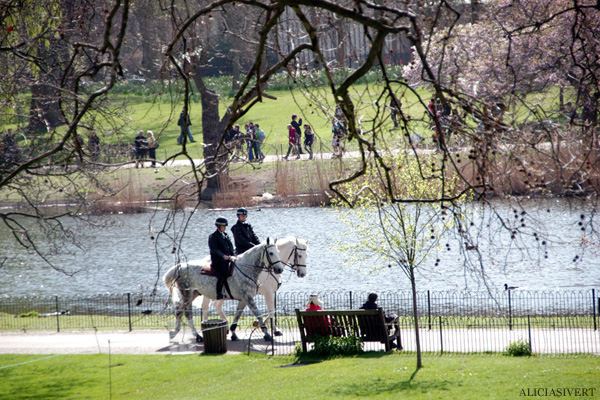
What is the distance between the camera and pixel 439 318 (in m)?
16.4

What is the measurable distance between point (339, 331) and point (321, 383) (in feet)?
9.31

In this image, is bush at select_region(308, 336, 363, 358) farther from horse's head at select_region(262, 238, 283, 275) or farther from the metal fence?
horse's head at select_region(262, 238, 283, 275)

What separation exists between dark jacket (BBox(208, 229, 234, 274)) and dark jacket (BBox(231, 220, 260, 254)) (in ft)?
3.14

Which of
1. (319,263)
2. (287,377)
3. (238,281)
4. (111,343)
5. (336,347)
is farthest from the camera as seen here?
(319,263)

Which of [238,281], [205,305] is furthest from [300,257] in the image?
[205,305]

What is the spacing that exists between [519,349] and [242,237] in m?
7.11

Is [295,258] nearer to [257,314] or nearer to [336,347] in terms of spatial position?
[257,314]

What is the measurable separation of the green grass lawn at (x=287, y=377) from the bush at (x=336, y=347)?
0.38m

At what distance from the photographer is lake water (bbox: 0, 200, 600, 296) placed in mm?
24344

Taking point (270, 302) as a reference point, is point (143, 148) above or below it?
above

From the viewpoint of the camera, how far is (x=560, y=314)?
1948cm

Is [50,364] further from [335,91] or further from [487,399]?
[335,91]

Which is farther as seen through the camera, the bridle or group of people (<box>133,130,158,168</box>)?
the bridle

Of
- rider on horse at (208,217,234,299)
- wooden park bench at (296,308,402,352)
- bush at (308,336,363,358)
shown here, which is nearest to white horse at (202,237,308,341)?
rider on horse at (208,217,234,299)
